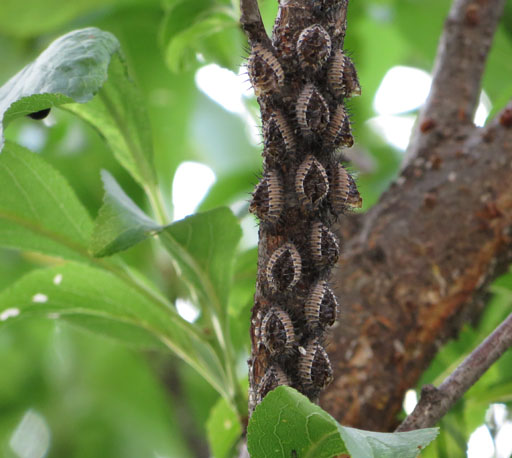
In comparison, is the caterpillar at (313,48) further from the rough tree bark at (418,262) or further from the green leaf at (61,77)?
the rough tree bark at (418,262)

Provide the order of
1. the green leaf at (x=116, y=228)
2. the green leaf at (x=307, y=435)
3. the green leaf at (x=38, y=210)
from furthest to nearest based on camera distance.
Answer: the green leaf at (x=38, y=210) → the green leaf at (x=116, y=228) → the green leaf at (x=307, y=435)

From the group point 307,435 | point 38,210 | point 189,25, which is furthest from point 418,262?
point 189,25

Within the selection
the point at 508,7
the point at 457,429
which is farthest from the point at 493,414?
the point at 508,7

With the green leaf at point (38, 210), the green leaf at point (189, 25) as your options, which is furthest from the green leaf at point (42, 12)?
the green leaf at point (38, 210)

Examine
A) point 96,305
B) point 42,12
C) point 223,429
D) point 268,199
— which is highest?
point 42,12

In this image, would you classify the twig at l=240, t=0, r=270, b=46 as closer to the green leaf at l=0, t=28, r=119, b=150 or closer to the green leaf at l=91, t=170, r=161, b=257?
the green leaf at l=0, t=28, r=119, b=150

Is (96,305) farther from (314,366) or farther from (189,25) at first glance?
(189,25)
